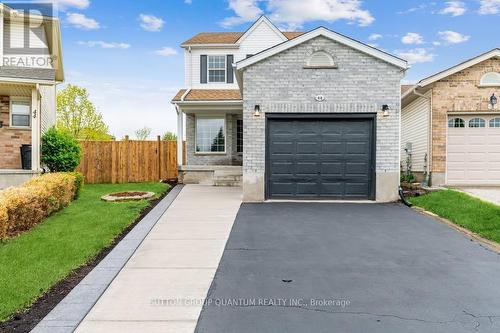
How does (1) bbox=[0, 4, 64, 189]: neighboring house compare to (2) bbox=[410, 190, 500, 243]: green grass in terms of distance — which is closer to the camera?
(2) bbox=[410, 190, 500, 243]: green grass

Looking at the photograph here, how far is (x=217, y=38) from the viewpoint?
63.8 ft

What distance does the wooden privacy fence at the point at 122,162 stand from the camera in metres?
17.3

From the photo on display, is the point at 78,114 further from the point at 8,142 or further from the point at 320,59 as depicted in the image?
the point at 320,59

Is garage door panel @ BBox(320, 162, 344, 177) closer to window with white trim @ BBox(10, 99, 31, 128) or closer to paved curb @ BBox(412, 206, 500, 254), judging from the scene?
paved curb @ BBox(412, 206, 500, 254)

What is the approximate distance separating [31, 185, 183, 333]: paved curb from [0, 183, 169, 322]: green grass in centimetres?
35

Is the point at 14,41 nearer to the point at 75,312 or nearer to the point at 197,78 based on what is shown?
the point at 197,78

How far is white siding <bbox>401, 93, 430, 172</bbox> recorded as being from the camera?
14.3 meters

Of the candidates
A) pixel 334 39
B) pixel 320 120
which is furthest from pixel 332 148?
pixel 334 39

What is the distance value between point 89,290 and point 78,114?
2454cm

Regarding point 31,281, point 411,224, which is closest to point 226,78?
point 411,224

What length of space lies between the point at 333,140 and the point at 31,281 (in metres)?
9.18

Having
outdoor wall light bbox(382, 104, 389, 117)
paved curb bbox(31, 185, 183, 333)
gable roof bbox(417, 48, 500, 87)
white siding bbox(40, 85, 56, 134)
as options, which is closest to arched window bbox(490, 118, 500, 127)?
gable roof bbox(417, 48, 500, 87)

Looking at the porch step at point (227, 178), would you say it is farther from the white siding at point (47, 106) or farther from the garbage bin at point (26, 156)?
the white siding at point (47, 106)

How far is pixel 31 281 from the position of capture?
5.05 metres
